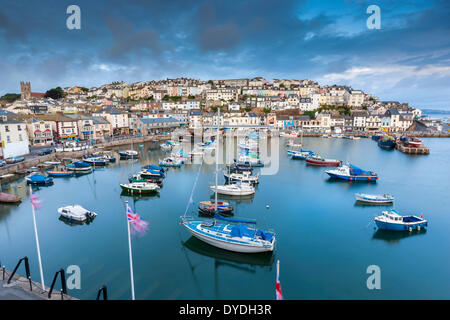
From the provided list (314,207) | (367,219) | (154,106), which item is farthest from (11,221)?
(154,106)

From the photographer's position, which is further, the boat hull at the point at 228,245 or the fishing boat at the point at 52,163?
the fishing boat at the point at 52,163

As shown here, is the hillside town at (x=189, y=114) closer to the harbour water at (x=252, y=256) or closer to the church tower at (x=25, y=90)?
the church tower at (x=25, y=90)

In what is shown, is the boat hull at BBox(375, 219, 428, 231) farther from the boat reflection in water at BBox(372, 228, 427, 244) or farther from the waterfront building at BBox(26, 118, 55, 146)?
the waterfront building at BBox(26, 118, 55, 146)

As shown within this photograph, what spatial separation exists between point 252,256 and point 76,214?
11.2 metres

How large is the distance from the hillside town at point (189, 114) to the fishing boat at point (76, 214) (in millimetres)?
18298

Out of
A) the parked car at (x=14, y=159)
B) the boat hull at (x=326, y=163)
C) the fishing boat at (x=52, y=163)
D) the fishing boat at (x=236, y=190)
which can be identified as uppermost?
the parked car at (x=14, y=159)

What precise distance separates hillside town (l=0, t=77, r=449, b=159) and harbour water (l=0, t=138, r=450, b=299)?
17535mm

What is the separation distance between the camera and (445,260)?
12805mm

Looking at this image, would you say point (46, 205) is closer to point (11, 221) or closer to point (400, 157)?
point (11, 221)

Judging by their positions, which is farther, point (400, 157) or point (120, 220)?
point (400, 157)

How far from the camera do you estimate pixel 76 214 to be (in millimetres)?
16328

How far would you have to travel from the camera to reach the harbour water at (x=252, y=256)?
1059cm

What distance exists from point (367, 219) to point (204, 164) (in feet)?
65.0

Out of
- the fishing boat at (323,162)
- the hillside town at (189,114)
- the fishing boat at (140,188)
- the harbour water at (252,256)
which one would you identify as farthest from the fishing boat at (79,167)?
the fishing boat at (323,162)
